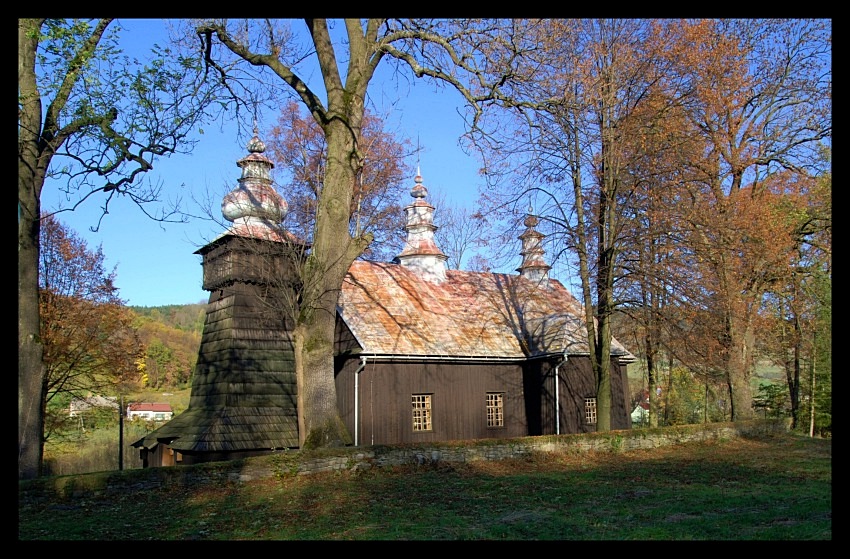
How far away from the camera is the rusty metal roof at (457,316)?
72.0ft

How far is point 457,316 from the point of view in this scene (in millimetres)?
24484

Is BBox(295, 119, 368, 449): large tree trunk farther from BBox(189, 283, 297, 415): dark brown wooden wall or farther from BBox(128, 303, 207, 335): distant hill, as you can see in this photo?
BBox(128, 303, 207, 335): distant hill

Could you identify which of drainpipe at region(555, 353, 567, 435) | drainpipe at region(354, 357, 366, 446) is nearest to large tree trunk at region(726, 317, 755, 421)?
drainpipe at region(555, 353, 567, 435)

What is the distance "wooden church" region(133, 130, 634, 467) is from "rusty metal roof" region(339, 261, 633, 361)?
0.17ft

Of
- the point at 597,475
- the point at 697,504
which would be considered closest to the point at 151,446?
the point at 597,475

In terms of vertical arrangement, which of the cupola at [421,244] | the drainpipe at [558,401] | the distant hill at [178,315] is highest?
the cupola at [421,244]

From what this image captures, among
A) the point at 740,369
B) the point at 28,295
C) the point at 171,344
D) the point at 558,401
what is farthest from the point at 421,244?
the point at 171,344

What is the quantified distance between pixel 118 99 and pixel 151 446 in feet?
40.0

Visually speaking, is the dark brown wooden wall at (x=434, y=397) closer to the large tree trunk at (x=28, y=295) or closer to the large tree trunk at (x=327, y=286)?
the large tree trunk at (x=327, y=286)

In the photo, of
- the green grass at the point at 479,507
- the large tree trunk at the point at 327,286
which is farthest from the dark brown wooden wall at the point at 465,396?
the large tree trunk at the point at 327,286

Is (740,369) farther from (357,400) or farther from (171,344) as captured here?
(171,344)

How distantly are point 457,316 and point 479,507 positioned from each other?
572 inches

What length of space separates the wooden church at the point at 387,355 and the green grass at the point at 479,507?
628 centimetres

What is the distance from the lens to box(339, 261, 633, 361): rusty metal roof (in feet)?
72.0
